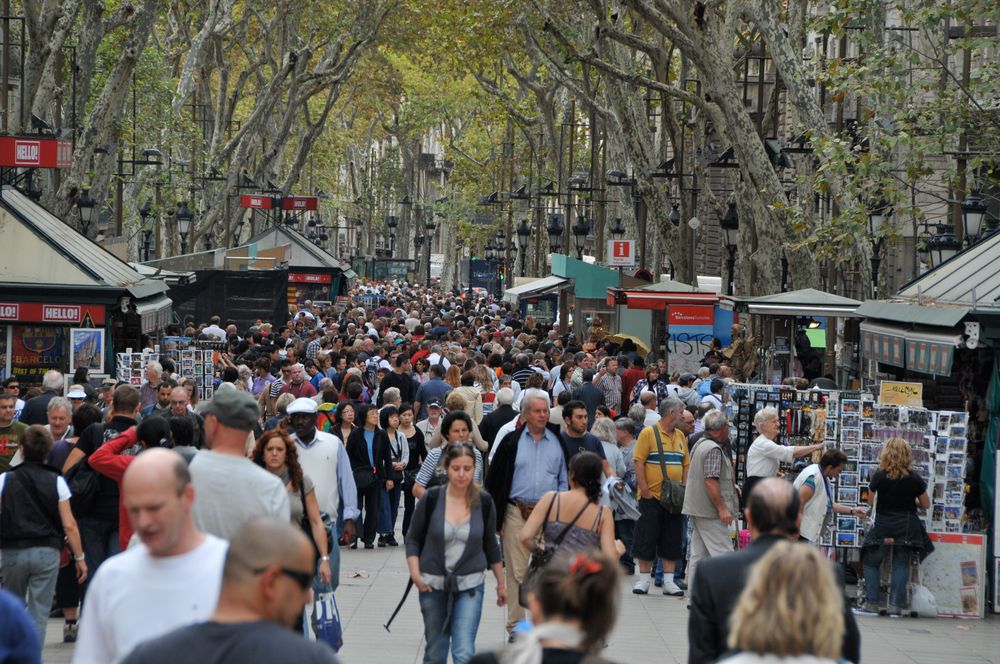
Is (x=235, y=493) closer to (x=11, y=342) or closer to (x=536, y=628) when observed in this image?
(x=536, y=628)

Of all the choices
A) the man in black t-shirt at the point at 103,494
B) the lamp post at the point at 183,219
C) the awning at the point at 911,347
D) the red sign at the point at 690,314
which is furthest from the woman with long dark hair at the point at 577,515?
the lamp post at the point at 183,219

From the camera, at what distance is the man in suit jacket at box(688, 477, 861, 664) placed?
5.43m

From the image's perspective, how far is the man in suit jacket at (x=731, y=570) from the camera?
5434 millimetres

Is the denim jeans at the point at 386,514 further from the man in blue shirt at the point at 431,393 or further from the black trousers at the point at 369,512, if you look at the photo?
the man in blue shirt at the point at 431,393

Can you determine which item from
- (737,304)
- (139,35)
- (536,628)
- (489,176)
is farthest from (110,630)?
(489,176)

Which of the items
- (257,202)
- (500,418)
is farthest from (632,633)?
(257,202)

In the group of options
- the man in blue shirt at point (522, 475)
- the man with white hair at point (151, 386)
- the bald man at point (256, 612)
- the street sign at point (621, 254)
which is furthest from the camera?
the street sign at point (621, 254)

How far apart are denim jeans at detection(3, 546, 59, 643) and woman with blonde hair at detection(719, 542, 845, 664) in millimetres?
5746

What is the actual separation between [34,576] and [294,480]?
1961 mm

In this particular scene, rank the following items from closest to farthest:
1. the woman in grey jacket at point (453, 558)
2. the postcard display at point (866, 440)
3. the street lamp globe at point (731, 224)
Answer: the woman in grey jacket at point (453, 558)
the postcard display at point (866, 440)
the street lamp globe at point (731, 224)

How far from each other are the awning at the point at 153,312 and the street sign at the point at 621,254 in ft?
34.4

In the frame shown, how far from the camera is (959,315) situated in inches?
503

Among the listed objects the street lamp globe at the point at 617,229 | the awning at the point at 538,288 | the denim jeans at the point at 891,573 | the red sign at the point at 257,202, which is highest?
the red sign at the point at 257,202

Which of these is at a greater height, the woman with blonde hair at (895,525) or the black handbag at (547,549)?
the black handbag at (547,549)
